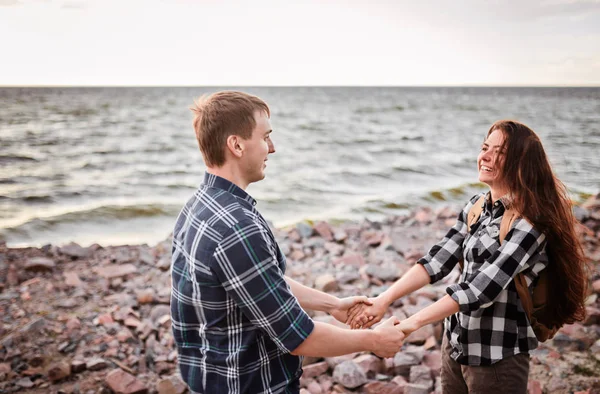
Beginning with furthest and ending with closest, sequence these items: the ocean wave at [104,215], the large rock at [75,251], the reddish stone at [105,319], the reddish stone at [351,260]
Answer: the ocean wave at [104,215] → the large rock at [75,251] → the reddish stone at [351,260] → the reddish stone at [105,319]

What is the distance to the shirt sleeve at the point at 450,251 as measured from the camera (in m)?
2.70

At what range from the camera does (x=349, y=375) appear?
3.84 m

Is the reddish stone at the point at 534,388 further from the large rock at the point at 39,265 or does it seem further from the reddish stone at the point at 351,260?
the large rock at the point at 39,265

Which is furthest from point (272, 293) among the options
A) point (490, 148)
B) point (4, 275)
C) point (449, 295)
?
point (4, 275)

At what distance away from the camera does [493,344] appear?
2.32 meters

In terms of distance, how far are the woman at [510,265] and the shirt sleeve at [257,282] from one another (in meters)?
0.90

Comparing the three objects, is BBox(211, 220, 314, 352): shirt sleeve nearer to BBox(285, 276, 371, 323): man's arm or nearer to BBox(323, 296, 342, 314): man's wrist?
BBox(285, 276, 371, 323): man's arm

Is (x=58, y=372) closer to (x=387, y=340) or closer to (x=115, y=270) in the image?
(x=115, y=270)

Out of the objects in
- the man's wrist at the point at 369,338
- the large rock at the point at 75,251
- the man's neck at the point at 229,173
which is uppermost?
the man's neck at the point at 229,173

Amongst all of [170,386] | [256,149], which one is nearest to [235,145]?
[256,149]

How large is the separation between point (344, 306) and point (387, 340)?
0.80 meters

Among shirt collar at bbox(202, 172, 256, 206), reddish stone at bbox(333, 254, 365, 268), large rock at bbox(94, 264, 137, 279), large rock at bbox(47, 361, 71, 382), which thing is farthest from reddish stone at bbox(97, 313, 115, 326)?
shirt collar at bbox(202, 172, 256, 206)

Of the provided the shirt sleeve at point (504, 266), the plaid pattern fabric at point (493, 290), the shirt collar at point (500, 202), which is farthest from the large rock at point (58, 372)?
the shirt collar at point (500, 202)

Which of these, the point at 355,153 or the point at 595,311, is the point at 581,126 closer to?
the point at 355,153
